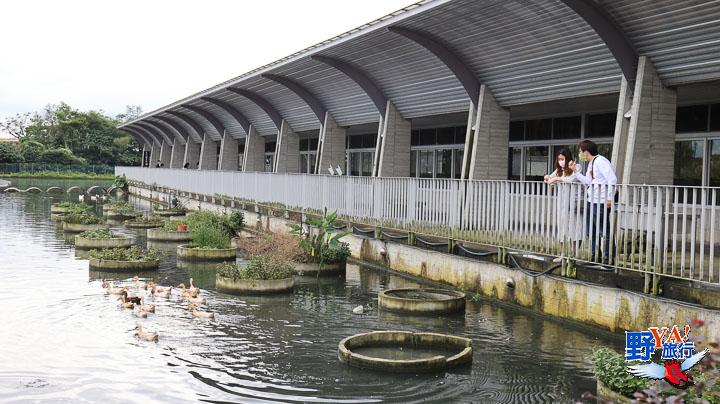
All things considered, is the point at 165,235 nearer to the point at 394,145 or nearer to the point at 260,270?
the point at 394,145

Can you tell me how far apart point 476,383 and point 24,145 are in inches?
3847

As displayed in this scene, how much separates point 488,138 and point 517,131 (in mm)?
4419

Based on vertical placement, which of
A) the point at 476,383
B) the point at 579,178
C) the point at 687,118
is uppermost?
the point at 687,118

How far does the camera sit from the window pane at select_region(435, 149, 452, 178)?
27766mm

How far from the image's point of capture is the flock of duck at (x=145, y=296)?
38.5 feet

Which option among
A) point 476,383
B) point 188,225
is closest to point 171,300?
point 476,383

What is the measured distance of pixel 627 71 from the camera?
15.1 meters

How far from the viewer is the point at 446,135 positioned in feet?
91.8

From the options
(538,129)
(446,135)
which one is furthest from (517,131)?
(446,135)

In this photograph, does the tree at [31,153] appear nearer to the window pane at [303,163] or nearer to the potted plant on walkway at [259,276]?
the window pane at [303,163]

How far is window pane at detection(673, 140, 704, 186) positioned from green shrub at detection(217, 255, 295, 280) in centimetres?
944

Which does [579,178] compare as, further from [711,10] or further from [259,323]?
[259,323]

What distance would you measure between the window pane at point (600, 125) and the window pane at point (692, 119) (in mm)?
2092

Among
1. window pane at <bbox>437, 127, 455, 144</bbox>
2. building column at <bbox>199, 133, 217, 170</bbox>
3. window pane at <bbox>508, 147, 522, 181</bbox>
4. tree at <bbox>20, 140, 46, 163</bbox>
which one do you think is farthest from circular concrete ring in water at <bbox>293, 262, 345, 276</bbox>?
tree at <bbox>20, 140, 46, 163</bbox>
